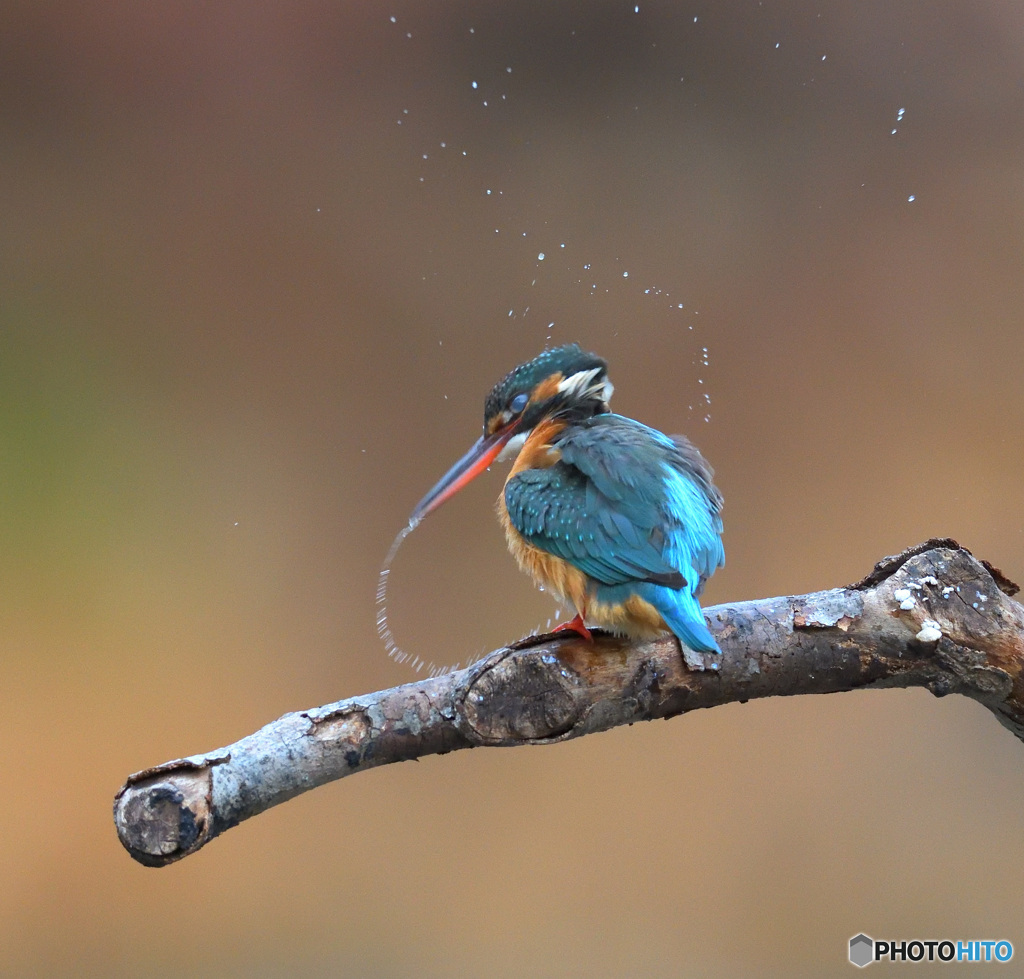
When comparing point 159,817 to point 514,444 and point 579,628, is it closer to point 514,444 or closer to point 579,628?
point 579,628

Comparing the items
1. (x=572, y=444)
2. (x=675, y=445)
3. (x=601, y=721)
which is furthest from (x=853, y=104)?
(x=601, y=721)

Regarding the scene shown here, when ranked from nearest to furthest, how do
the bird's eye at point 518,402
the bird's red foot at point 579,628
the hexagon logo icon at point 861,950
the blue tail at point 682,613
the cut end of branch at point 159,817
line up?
1. the cut end of branch at point 159,817
2. the blue tail at point 682,613
3. the bird's red foot at point 579,628
4. the bird's eye at point 518,402
5. the hexagon logo icon at point 861,950

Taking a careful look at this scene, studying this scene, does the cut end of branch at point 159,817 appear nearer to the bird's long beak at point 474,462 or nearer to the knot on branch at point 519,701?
the knot on branch at point 519,701

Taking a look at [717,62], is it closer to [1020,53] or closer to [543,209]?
[543,209]

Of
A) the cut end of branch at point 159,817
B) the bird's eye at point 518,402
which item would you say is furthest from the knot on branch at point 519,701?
the bird's eye at point 518,402

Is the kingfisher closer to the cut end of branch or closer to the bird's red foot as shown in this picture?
the bird's red foot

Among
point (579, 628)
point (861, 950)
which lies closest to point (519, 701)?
point (579, 628)

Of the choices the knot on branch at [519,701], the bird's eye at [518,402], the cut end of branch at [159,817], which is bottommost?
the cut end of branch at [159,817]
